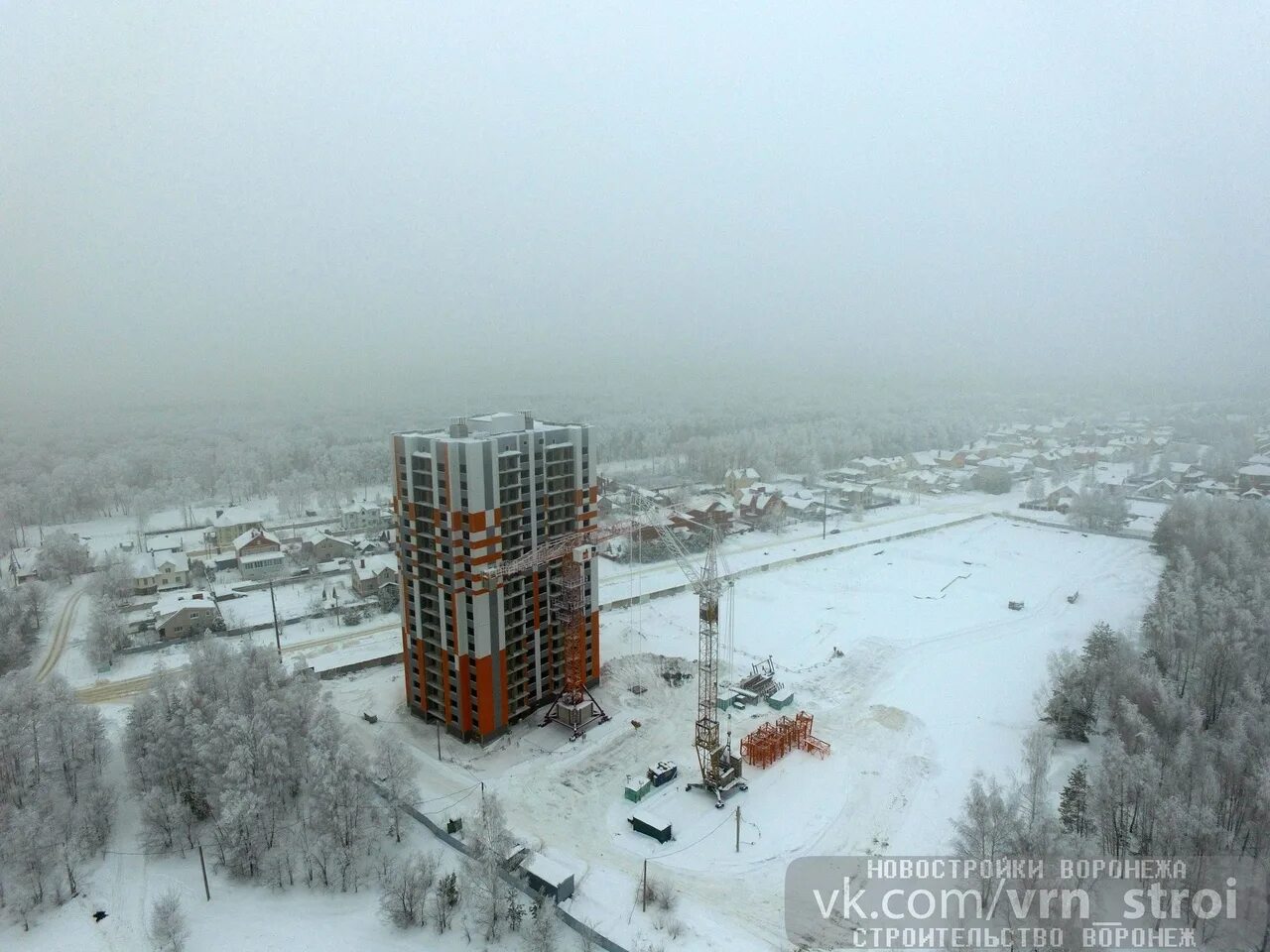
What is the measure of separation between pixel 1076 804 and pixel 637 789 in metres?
9.53

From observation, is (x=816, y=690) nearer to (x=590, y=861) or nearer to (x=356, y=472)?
(x=590, y=861)

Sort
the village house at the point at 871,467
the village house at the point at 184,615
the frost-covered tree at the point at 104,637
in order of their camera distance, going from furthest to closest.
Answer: the village house at the point at 871,467 < the village house at the point at 184,615 < the frost-covered tree at the point at 104,637

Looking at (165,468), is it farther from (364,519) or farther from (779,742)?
(779,742)

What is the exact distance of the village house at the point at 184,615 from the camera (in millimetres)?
25672

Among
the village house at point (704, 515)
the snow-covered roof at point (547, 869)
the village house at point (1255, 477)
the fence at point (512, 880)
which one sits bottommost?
the fence at point (512, 880)

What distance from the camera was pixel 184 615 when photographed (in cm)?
2600

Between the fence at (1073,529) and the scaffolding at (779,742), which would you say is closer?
the scaffolding at (779,742)

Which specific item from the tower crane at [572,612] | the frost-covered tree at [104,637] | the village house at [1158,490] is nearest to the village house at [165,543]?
the frost-covered tree at [104,637]

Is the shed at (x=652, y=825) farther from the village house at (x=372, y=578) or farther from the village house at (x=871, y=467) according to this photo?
the village house at (x=871, y=467)

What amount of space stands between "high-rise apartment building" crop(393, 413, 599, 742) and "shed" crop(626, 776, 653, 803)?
419 cm

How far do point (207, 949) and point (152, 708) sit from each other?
20.9 feet

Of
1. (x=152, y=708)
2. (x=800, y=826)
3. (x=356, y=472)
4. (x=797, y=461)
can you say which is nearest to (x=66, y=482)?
(x=356, y=472)

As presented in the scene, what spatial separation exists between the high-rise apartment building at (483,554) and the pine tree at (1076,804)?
12.4 m

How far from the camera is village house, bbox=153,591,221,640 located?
84.2 feet
